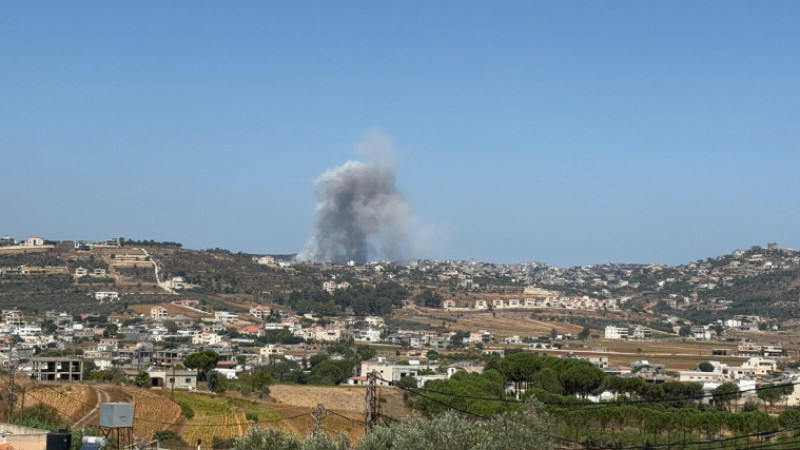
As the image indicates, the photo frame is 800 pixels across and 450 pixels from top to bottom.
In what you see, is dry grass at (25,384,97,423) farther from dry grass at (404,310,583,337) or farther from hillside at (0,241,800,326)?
dry grass at (404,310,583,337)

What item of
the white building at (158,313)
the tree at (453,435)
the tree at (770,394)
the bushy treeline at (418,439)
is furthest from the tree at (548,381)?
the white building at (158,313)

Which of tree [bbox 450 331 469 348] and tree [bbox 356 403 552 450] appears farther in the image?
tree [bbox 450 331 469 348]

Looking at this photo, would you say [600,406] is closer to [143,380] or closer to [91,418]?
[91,418]

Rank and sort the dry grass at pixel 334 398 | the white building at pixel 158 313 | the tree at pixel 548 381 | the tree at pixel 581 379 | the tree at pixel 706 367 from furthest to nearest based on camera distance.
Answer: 1. the white building at pixel 158 313
2. the tree at pixel 706 367
3. the tree at pixel 581 379
4. the tree at pixel 548 381
5. the dry grass at pixel 334 398

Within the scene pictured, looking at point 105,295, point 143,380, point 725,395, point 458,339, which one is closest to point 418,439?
point 143,380

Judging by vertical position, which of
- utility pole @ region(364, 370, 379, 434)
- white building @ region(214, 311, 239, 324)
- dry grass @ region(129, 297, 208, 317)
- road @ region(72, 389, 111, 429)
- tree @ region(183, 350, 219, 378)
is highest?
dry grass @ region(129, 297, 208, 317)

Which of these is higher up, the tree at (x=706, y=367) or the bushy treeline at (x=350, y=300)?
the bushy treeline at (x=350, y=300)

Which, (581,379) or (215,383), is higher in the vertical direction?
(581,379)

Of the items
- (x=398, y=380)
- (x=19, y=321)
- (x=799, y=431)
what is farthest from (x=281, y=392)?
(x=19, y=321)

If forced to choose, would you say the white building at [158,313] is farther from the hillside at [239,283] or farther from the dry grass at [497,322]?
the dry grass at [497,322]

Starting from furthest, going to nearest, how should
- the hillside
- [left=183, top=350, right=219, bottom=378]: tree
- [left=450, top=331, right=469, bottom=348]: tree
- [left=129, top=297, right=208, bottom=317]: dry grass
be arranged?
the hillside → [left=129, top=297, right=208, bottom=317]: dry grass → [left=450, top=331, right=469, bottom=348]: tree → [left=183, top=350, right=219, bottom=378]: tree

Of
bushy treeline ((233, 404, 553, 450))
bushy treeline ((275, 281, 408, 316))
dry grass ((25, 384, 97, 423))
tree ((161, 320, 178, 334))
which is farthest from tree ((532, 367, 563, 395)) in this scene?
bushy treeline ((275, 281, 408, 316))

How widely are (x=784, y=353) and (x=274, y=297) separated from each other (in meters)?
58.4

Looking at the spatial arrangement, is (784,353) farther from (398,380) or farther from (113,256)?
(113,256)
